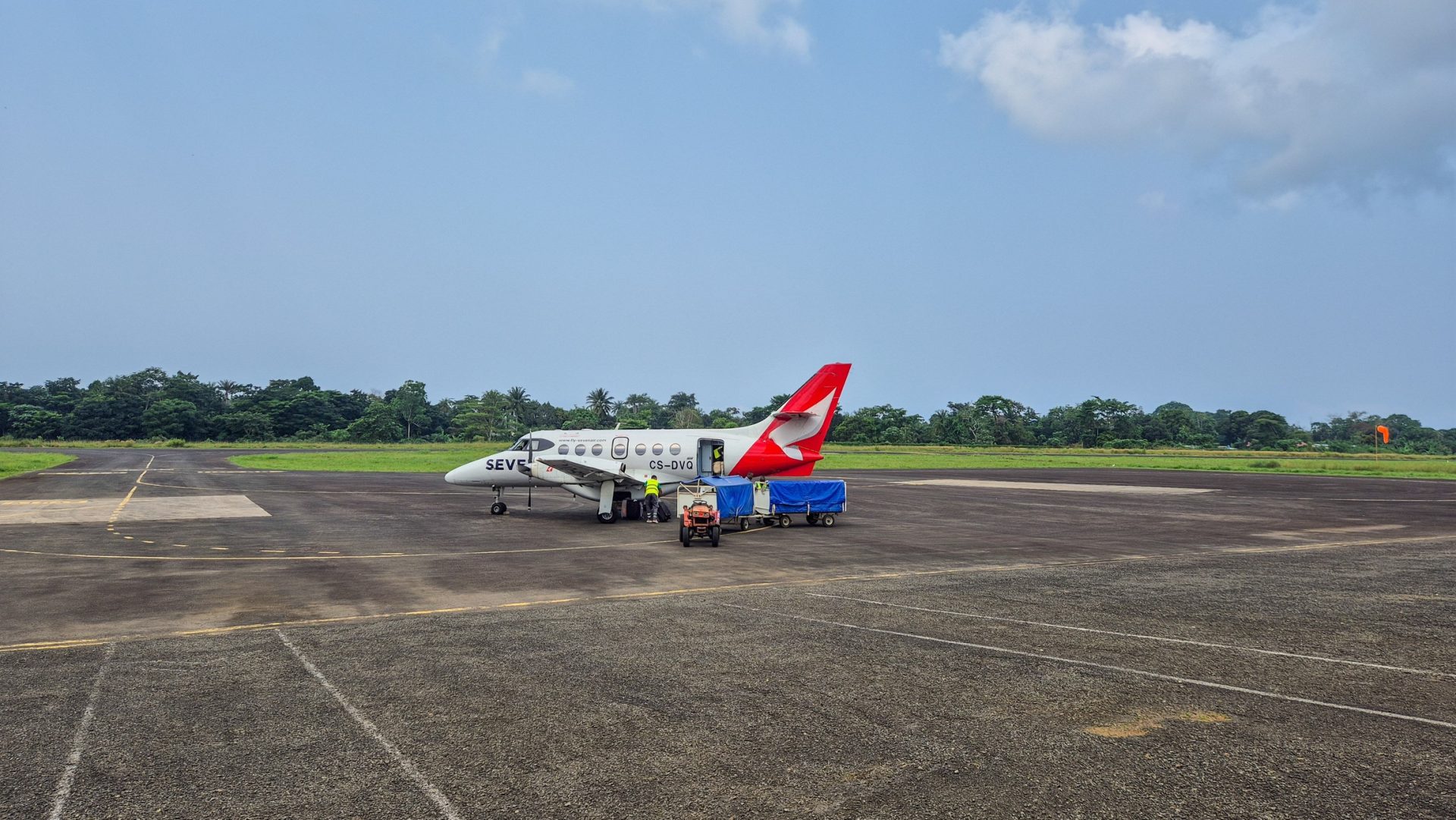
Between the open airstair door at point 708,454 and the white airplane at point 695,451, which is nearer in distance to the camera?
the white airplane at point 695,451

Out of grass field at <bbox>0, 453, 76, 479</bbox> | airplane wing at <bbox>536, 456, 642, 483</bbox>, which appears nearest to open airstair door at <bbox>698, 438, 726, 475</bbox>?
airplane wing at <bbox>536, 456, 642, 483</bbox>

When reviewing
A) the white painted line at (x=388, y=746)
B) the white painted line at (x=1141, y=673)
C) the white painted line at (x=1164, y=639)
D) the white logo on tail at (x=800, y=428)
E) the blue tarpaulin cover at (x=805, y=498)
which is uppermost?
the white logo on tail at (x=800, y=428)

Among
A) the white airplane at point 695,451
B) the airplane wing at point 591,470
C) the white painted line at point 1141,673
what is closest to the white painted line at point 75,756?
the white painted line at point 1141,673

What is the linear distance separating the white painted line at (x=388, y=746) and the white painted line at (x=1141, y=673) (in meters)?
6.95

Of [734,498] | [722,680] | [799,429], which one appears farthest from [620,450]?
[722,680]

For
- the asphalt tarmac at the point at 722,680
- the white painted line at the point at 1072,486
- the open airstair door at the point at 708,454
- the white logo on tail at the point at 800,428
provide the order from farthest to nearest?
the white painted line at the point at 1072,486, the white logo on tail at the point at 800,428, the open airstair door at the point at 708,454, the asphalt tarmac at the point at 722,680

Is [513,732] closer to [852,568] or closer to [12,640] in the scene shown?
[12,640]

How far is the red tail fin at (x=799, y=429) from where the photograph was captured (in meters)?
30.6

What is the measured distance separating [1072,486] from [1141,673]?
39.6m

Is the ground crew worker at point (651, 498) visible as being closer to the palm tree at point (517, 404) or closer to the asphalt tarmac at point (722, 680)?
the asphalt tarmac at point (722, 680)

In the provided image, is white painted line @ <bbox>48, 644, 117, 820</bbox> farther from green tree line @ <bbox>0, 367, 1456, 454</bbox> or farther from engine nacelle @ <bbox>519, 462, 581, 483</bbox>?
green tree line @ <bbox>0, 367, 1456, 454</bbox>

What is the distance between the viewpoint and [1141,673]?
10.5m

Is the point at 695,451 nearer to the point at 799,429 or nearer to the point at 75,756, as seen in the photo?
the point at 799,429

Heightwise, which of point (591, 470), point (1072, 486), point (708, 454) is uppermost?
point (708, 454)
